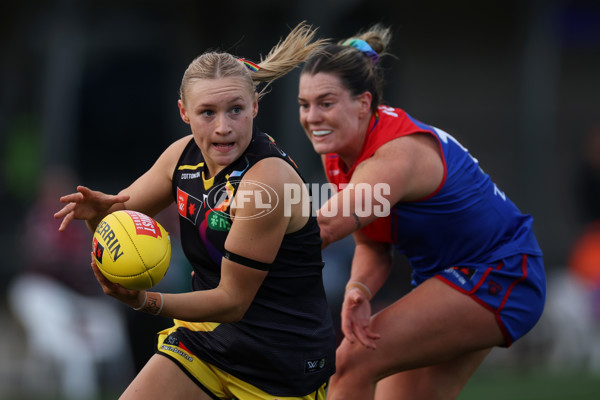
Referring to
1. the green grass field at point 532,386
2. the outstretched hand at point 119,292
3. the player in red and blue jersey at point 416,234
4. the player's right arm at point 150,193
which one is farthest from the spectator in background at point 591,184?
the outstretched hand at point 119,292

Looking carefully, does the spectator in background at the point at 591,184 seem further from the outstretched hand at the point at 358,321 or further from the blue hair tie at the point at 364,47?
the outstretched hand at the point at 358,321

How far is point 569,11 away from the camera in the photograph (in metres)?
14.3

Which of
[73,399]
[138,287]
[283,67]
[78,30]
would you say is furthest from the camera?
[78,30]

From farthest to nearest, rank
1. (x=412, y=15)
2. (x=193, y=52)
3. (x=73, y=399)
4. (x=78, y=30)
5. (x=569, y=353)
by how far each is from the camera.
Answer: (x=412, y=15)
(x=193, y=52)
(x=78, y=30)
(x=569, y=353)
(x=73, y=399)

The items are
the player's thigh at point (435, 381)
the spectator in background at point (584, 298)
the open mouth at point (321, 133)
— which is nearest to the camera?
the open mouth at point (321, 133)

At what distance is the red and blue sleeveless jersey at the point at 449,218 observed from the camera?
172 inches

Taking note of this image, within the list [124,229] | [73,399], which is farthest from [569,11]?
[124,229]

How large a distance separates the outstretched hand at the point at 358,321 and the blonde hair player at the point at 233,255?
358 millimetres

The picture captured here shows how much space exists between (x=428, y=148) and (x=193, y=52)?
9.22 meters

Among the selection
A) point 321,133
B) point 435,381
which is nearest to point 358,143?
point 321,133

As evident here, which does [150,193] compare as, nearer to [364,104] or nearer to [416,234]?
[364,104]

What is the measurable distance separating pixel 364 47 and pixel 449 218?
1.01 meters

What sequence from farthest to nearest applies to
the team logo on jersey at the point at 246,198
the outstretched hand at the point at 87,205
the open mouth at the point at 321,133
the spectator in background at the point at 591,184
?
the spectator in background at the point at 591,184 → the open mouth at the point at 321,133 → the outstretched hand at the point at 87,205 → the team logo on jersey at the point at 246,198

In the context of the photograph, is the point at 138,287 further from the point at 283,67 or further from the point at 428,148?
the point at 428,148
